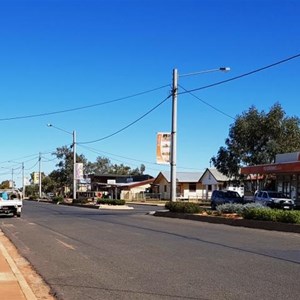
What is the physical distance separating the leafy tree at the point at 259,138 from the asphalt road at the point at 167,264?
37.3 m

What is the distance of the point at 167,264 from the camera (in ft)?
39.0

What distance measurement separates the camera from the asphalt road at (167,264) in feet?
29.5

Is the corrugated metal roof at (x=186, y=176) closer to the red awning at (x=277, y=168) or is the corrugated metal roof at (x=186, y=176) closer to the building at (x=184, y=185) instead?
the building at (x=184, y=185)

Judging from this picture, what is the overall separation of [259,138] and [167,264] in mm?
47270

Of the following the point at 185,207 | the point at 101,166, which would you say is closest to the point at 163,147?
the point at 185,207

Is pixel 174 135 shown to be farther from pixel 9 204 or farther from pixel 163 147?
pixel 9 204

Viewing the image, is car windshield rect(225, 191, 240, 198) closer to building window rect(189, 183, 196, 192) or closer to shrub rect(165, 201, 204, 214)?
shrub rect(165, 201, 204, 214)

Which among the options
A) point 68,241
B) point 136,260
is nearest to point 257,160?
point 68,241

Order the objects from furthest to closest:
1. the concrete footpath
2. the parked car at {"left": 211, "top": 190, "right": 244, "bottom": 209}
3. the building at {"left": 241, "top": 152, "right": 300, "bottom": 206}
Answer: the parked car at {"left": 211, "top": 190, "right": 244, "bottom": 209}
the building at {"left": 241, "top": 152, "right": 300, "bottom": 206}
the concrete footpath

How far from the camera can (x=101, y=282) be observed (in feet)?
32.7

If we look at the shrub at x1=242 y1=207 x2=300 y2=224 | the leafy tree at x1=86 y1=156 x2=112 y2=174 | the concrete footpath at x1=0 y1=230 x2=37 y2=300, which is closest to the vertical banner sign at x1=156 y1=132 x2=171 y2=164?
the shrub at x1=242 y1=207 x2=300 y2=224

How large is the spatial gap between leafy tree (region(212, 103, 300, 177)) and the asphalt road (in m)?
37.3

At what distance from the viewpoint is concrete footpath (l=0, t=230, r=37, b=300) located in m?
8.31

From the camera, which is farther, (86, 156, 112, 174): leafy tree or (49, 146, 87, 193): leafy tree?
(86, 156, 112, 174): leafy tree
